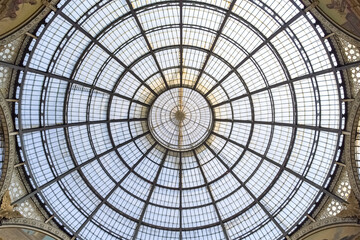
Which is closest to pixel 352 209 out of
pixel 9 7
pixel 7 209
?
pixel 7 209

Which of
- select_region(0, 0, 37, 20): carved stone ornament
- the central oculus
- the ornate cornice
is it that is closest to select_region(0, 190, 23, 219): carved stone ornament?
the ornate cornice

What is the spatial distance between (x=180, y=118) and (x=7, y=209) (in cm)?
1502

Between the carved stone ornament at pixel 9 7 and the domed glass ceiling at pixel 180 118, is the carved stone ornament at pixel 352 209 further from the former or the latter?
the carved stone ornament at pixel 9 7

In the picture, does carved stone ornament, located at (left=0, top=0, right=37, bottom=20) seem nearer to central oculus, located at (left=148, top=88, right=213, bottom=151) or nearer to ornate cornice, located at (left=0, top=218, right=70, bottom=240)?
ornate cornice, located at (left=0, top=218, right=70, bottom=240)

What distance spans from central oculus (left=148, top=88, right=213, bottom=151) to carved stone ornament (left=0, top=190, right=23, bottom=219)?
12.5 metres

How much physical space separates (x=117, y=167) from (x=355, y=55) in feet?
65.8

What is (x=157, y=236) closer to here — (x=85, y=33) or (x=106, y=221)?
(x=106, y=221)

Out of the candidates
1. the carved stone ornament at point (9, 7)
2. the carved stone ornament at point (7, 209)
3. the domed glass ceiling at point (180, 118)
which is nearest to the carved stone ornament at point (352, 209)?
the domed glass ceiling at point (180, 118)

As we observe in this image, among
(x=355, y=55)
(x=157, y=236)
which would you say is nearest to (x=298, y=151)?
(x=355, y=55)

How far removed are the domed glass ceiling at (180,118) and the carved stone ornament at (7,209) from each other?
2.19 meters

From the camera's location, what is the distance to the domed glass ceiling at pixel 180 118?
75.4 ft

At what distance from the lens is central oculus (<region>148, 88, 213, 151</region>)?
95.5 feet

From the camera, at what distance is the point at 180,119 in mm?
29172

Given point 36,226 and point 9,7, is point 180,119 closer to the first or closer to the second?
point 36,226
